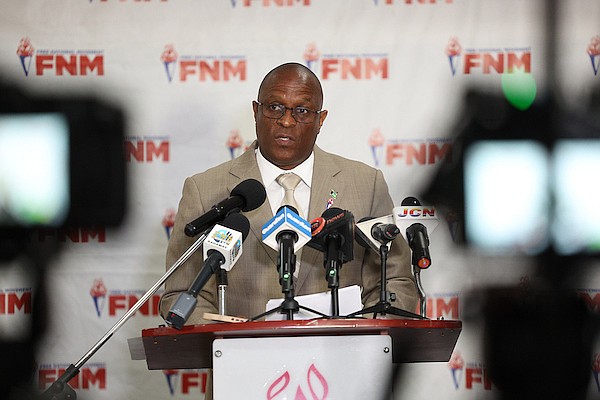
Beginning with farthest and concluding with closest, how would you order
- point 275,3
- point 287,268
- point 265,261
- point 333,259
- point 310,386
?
point 275,3 < point 265,261 < point 333,259 < point 287,268 < point 310,386

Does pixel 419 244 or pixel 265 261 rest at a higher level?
pixel 419 244

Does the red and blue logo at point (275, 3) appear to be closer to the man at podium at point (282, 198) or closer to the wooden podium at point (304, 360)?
the man at podium at point (282, 198)

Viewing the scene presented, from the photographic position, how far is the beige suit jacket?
3.23m

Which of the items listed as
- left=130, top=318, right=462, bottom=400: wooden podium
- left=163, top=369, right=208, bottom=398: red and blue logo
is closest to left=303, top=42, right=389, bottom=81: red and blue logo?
left=163, top=369, right=208, bottom=398: red and blue logo

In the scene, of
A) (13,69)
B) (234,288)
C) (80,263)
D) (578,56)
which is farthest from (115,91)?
(578,56)

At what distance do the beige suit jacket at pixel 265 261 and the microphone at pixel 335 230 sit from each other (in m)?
0.61

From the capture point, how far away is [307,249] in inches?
130

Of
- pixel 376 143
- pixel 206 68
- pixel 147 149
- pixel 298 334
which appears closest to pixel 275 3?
pixel 206 68

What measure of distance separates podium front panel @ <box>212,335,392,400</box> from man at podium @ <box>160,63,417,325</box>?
85 cm

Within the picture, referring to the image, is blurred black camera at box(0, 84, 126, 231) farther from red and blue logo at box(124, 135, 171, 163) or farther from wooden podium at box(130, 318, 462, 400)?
wooden podium at box(130, 318, 462, 400)

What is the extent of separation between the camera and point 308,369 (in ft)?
7.52

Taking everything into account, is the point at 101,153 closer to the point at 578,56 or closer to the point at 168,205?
the point at 168,205

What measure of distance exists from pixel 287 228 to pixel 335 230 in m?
0.17

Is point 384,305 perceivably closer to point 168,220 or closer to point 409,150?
point 409,150
